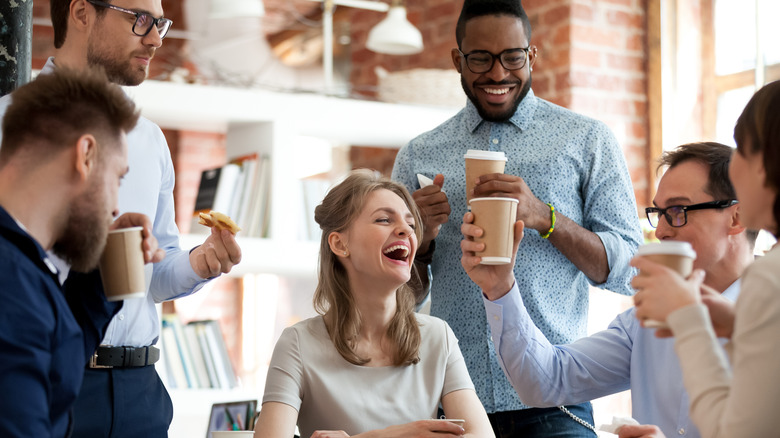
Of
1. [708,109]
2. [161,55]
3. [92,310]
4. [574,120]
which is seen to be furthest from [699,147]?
[161,55]

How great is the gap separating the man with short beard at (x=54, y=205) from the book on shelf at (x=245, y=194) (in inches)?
88.7

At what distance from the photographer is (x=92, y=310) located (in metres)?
1.66

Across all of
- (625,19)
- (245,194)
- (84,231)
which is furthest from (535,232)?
(625,19)

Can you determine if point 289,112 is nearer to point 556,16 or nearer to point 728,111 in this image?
point 556,16

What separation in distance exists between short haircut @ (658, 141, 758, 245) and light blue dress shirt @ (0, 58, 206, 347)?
1.21 metres

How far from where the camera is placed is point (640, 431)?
5.35 ft

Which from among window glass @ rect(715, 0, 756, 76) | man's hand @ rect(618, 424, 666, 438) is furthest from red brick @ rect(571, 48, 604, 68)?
man's hand @ rect(618, 424, 666, 438)

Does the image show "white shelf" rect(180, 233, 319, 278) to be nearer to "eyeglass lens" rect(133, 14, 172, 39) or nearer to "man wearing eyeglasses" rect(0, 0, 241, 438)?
"man wearing eyeglasses" rect(0, 0, 241, 438)

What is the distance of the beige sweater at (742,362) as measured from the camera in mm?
1197

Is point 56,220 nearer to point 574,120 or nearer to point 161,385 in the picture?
point 161,385

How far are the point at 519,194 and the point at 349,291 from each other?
0.60m

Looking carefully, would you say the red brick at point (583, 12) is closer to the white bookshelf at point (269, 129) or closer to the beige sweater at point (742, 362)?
the white bookshelf at point (269, 129)

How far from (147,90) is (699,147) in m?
2.35

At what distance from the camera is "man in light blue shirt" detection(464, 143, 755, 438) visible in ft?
6.51
